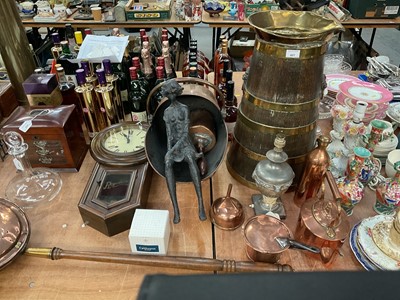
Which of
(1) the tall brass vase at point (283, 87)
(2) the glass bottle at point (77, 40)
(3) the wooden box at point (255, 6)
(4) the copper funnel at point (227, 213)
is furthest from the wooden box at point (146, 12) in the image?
(4) the copper funnel at point (227, 213)

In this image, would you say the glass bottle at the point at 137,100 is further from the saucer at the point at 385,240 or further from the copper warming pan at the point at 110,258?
the saucer at the point at 385,240

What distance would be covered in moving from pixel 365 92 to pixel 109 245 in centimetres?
121

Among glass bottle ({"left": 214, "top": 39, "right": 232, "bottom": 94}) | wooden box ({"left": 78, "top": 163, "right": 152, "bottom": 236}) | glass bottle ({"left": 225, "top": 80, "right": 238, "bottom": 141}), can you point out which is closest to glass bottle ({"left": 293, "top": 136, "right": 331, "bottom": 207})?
glass bottle ({"left": 225, "top": 80, "right": 238, "bottom": 141})

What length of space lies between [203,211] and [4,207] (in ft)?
1.91

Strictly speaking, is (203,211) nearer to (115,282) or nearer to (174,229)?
(174,229)

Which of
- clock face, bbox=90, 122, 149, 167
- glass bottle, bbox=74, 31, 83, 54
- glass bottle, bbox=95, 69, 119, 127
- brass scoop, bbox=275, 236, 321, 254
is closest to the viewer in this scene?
brass scoop, bbox=275, 236, 321, 254

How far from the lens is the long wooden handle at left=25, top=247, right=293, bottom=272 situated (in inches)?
31.8

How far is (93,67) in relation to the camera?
1.32 metres

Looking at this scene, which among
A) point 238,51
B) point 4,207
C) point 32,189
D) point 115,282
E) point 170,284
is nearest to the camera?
point 170,284

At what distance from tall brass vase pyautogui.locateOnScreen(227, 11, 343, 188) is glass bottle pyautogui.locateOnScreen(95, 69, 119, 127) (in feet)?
1.69

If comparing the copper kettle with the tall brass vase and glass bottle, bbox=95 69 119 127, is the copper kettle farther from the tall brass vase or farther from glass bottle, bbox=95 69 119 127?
glass bottle, bbox=95 69 119 127

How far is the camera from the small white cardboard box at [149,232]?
838mm

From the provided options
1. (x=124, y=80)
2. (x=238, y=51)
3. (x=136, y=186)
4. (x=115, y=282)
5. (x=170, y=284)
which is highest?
(x=170, y=284)

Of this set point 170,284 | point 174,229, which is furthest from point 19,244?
point 170,284
